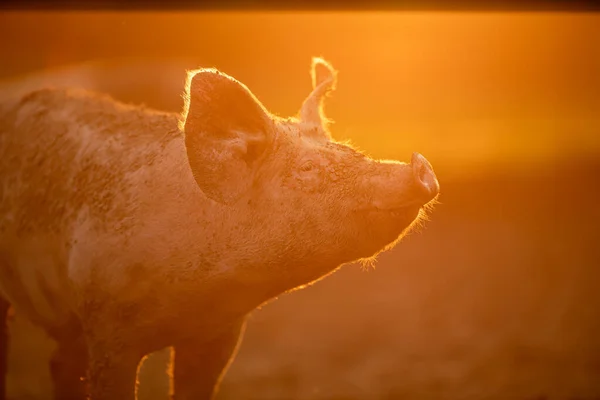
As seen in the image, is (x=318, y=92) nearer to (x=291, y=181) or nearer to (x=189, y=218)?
(x=291, y=181)

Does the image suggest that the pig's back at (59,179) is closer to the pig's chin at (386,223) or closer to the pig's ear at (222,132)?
the pig's ear at (222,132)

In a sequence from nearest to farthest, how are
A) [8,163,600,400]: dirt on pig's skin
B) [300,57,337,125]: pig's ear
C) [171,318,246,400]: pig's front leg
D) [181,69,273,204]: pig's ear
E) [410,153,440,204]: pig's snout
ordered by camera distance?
[410,153,440,204]: pig's snout < [181,69,273,204]: pig's ear < [300,57,337,125]: pig's ear < [171,318,246,400]: pig's front leg < [8,163,600,400]: dirt on pig's skin

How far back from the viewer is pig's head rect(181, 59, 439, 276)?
2.97 meters

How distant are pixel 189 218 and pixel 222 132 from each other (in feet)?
1.24

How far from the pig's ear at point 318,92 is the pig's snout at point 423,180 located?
2.05ft

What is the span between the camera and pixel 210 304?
3.28 m

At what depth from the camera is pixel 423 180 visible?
2.92 meters

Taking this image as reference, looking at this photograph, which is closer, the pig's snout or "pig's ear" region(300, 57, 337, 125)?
the pig's snout

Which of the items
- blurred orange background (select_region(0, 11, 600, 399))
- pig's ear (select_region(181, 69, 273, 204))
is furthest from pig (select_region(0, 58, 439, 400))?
blurred orange background (select_region(0, 11, 600, 399))

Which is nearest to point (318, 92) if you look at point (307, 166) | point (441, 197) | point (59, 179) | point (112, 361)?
point (307, 166)

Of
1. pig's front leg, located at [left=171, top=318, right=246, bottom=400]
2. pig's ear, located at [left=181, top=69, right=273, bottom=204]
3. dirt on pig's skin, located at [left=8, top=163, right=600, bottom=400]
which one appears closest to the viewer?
pig's ear, located at [left=181, top=69, right=273, bottom=204]

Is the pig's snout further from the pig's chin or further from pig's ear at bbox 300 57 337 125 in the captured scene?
pig's ear at bbox 300 57 337 125

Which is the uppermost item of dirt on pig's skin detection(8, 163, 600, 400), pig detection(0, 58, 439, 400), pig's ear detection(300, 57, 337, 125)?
pig's ear detection(300, 57, 337, 125)

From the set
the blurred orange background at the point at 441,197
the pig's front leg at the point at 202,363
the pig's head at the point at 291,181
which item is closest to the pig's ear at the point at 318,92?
the pig's head at the point at 291,181
